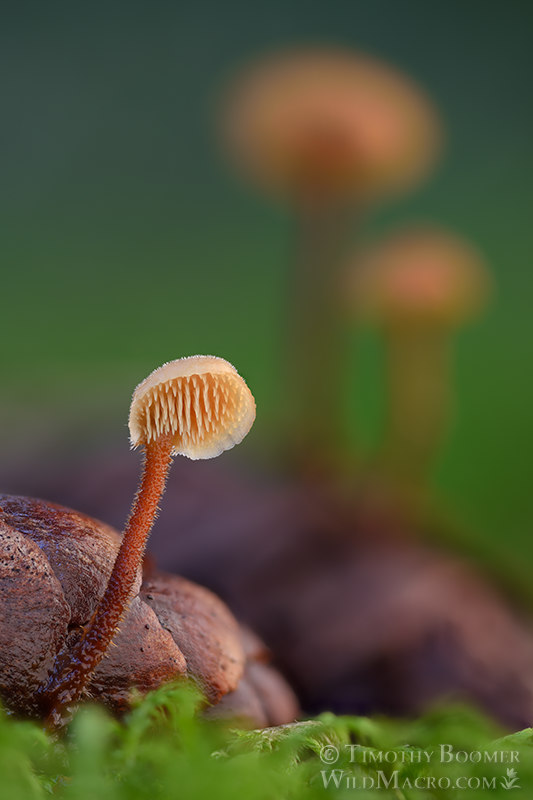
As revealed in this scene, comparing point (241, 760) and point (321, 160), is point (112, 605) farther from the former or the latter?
point (321, 160)

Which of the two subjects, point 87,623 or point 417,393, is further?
point 417,393

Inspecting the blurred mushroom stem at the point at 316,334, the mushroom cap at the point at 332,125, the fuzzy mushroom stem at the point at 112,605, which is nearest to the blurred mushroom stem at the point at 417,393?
the blurred mushroom stem at the point at 316,334

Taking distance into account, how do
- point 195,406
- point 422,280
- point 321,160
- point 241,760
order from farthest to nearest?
point 321,160 < point 422,280 < point 195,406 < point 241,760

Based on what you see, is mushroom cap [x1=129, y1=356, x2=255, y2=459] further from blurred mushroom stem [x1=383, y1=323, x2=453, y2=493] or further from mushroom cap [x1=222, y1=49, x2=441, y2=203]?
mushroom cap [x1=222, y1=49, x2=441, y2=203]

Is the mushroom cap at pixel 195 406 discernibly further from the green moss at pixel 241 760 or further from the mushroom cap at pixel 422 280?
the mushroom cap at pixel 422 280

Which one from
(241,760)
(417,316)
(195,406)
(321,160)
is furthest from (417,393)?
(241,760)

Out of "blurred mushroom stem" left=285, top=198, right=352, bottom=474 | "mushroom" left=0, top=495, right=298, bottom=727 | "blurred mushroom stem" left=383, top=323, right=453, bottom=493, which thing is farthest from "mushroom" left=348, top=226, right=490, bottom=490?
"mushroom" left=0, top=495, right=298, bottom=727
